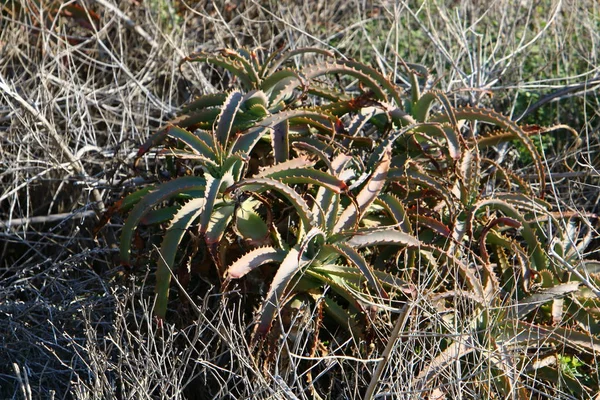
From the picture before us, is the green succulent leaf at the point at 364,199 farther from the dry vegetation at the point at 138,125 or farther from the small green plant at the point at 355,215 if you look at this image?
the dry vegetation at the point at 138,125

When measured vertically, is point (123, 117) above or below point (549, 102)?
above

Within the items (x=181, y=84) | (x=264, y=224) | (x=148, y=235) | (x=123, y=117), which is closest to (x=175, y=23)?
(x=181, y=84)

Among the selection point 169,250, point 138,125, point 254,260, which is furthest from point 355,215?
point 138,125

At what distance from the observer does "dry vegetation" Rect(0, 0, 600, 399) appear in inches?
118

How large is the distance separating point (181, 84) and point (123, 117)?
0.66 meters

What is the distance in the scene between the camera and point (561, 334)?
3.00 meters

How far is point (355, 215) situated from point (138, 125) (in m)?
1.85

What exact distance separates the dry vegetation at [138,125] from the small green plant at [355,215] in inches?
5.8

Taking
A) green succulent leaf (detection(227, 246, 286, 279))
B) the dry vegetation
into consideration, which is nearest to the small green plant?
green succulent leaf (detection(227, 246, 286, 279))

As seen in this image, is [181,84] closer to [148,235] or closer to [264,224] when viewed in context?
[148,235]

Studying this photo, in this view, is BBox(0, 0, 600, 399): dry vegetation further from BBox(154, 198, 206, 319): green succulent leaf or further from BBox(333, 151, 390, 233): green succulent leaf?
BBox(333, 151, 390, 233): green succulent leaf

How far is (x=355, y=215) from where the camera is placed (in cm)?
300

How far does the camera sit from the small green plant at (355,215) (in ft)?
9.25

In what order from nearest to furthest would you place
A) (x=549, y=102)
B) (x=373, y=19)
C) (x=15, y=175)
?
(x=15, y=175)
(x=549, y=102)
(x=373, y=19)
